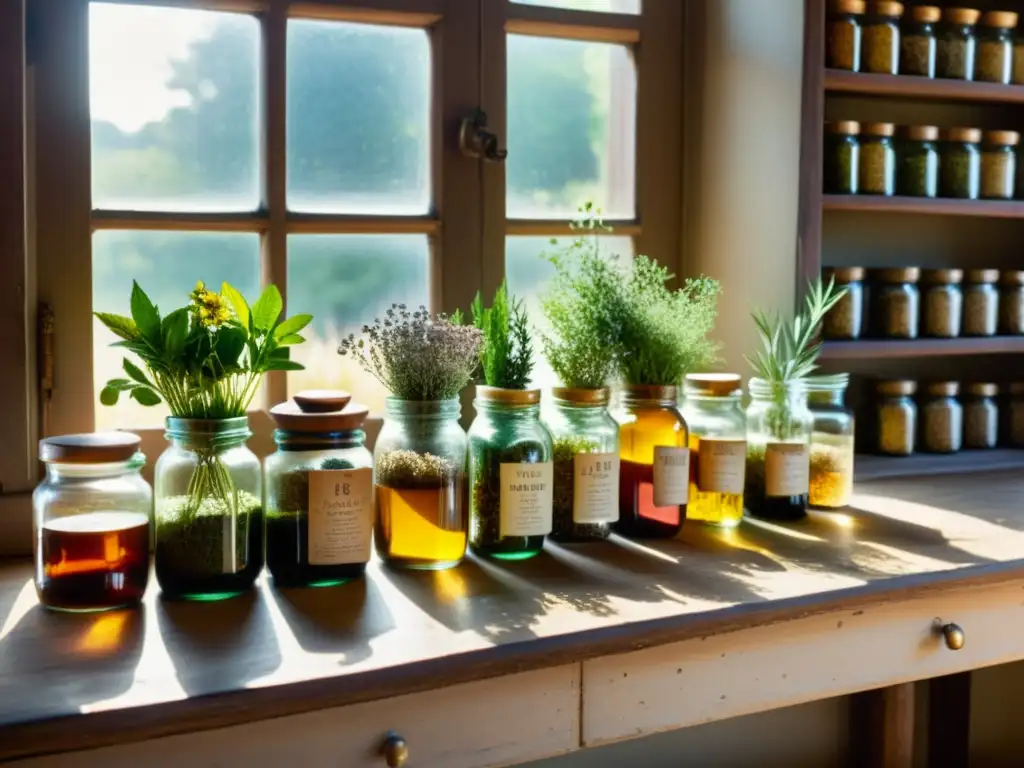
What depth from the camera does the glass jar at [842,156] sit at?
75.5 inches

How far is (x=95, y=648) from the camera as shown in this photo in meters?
1.07

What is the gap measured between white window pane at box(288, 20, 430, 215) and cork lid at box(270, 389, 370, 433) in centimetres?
46

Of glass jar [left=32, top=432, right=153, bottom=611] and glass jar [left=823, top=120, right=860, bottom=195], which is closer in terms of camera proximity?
glass jar [left=32, top=432, right=153, bottom=611]

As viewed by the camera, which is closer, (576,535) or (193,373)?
(193,373)

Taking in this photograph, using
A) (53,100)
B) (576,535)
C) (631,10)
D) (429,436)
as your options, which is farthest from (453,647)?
(631,10)

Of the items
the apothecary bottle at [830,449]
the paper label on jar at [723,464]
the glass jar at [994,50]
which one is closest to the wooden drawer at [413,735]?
the paper label on jar at [723,464]

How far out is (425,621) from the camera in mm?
1164

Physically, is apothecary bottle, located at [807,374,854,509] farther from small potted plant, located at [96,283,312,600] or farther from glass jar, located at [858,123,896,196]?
small potted plant, located at [96,283,312,600]

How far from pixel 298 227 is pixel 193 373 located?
0.47 m

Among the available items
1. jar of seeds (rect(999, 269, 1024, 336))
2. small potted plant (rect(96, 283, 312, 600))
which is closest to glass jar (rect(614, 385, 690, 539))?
small potted plant (rect(96, 283, 312, 600))

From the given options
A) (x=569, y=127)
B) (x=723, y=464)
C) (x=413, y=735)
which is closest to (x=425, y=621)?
(x=413, y=735)

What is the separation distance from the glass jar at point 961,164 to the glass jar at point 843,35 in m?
0.26

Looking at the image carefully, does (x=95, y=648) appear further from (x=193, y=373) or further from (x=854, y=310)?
(x=854, y=310)

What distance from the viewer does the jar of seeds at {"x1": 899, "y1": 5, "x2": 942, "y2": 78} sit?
1.95 metres
